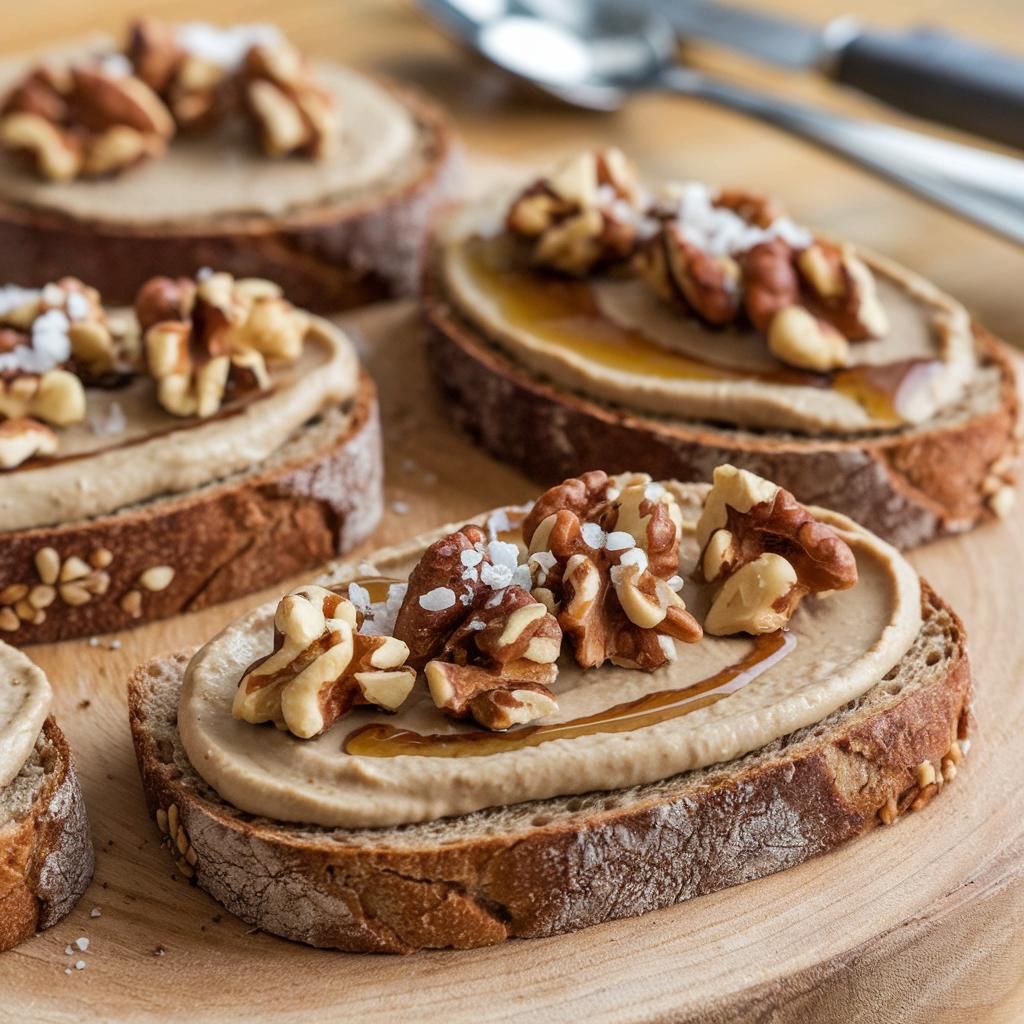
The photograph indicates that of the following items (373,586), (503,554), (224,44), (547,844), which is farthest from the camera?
(224,44)

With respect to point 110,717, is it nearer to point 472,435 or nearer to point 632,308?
point 472,435

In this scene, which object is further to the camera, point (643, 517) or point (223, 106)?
point (223, 106)

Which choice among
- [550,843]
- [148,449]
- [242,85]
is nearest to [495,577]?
[550,843]

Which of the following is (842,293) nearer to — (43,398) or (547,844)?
(547,844)

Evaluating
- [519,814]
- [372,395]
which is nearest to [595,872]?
[519,814]

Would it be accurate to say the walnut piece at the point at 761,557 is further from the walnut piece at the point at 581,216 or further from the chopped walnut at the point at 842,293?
the walnut piece at the point at 581,216

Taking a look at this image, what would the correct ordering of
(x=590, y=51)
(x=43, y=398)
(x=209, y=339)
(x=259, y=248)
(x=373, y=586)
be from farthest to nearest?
1. (x=590, y=51)
2. (x=259, y=248)
3. (x=209, y=339)
4. (x=43, y=398)
5. (x=373, y=586)
